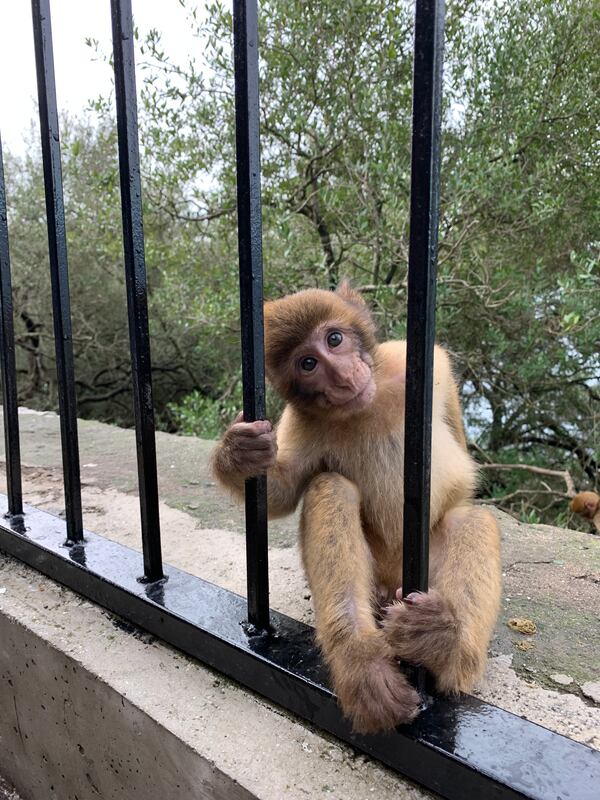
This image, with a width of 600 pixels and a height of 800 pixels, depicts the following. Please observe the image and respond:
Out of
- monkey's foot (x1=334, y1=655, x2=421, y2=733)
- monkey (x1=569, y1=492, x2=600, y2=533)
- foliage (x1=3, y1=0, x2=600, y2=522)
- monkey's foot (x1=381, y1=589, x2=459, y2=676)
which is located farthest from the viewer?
foliage (x1=3, y1=0, x2=600, y2=522)

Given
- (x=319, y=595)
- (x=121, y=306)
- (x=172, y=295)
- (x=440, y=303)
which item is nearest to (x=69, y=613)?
(x=319, y=595)

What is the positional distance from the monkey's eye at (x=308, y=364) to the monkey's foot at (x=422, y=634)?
0.87 meters

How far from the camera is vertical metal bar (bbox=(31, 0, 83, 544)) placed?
160 centimetres

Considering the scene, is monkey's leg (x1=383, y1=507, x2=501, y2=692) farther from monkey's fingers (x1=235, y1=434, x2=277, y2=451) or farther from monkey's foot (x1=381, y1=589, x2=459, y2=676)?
monkey's fingers (x1=235, y1=434, x2=277, y2=451)

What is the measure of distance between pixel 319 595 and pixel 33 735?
93cm

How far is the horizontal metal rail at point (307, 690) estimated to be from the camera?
3.35 feet

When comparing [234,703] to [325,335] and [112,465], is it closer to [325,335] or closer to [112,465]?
[325,335]

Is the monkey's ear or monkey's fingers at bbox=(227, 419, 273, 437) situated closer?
monkey's fingers at bbox=(227, 419, 273, 437)

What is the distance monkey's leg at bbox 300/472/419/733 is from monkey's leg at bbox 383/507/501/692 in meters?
0.07

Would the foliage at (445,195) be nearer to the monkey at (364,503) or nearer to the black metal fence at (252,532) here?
the monkey at (364,503)

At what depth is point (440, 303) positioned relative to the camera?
5.23m

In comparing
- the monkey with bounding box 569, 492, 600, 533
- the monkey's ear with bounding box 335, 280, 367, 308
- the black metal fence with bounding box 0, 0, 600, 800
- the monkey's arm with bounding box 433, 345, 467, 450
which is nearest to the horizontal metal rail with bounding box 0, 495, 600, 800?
the black metal fence with bounding box 0, 0, 600, 800

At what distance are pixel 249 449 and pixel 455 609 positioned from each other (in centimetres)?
59

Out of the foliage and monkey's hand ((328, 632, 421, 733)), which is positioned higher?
the foliage
